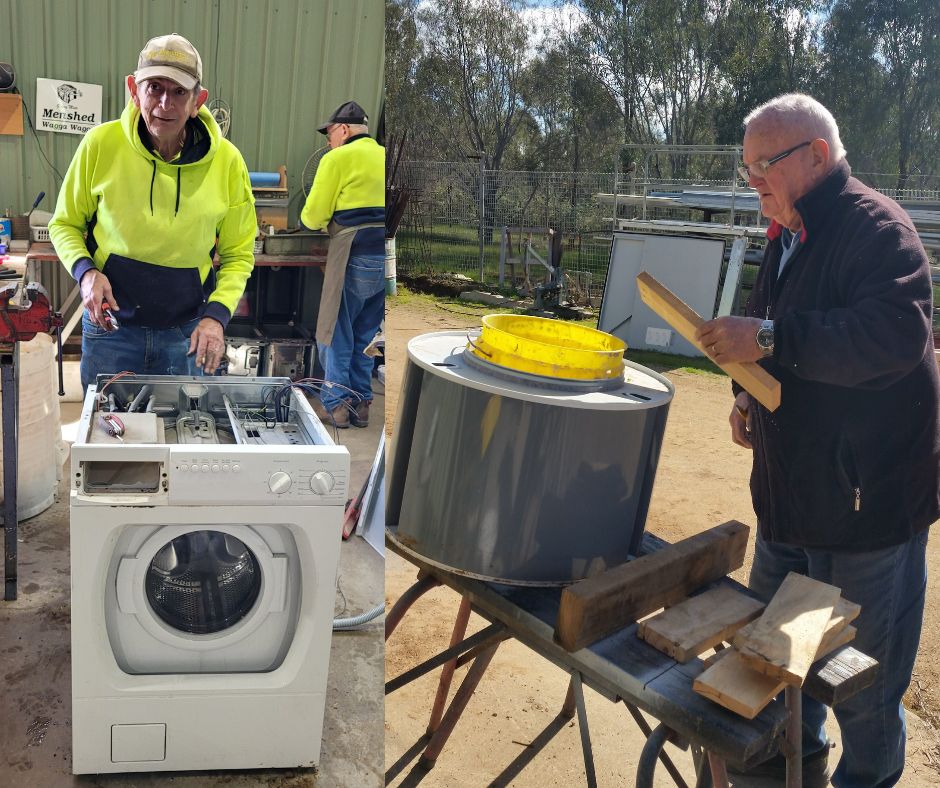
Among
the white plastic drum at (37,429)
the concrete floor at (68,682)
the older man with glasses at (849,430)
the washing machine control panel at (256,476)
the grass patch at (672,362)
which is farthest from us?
the grass patch at (672,362)

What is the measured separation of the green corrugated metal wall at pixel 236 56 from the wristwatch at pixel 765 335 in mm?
1119

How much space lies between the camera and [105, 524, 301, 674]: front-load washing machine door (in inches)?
67.7

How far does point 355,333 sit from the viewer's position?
7.89ft

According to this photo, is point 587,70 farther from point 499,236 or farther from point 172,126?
point 172,126

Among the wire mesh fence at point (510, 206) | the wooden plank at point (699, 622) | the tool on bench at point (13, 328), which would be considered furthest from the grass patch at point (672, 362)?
the wooden plank at point (699, 622)

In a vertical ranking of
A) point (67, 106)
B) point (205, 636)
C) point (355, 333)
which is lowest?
point (205, 636)

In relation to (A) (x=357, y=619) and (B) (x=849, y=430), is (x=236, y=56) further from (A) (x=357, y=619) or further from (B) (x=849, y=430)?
(B) (x=849, y=430)

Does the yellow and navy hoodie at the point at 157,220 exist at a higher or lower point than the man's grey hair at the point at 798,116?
lower

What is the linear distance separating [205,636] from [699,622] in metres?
1.06

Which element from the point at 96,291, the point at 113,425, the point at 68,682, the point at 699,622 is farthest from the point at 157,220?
the point at 699,622

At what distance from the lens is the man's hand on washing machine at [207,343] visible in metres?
2.30

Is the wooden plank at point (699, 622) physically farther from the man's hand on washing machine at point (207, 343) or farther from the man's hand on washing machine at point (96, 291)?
the man's hand on washing machine at point (96, 291)

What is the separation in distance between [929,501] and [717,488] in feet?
6.98

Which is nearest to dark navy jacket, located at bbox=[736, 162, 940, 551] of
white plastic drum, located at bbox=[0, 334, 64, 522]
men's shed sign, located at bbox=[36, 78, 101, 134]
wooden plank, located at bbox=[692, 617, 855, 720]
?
wooden plank, located at bbox=[692, 617, 855, 720]
